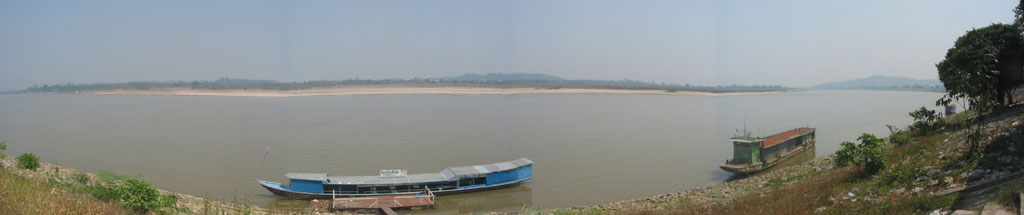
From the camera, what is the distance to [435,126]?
954 inches

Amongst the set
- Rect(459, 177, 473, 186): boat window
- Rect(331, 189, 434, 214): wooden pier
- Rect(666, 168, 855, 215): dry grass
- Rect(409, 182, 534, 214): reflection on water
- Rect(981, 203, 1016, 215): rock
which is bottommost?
Rect(409, 182, 534, 214): reflection on water

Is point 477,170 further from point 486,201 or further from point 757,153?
point 757,153

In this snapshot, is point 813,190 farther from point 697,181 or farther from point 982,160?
point 697,181

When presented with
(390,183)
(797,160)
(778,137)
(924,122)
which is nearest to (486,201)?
(390,183)

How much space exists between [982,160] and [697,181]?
285 inches

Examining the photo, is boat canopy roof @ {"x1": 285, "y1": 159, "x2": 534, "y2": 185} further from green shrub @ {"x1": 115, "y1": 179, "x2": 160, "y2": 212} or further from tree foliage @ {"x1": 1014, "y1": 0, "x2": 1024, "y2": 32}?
tree foliage @ {"x1": 1014, "y1": 0, "x2": 1024, "y2": 32}

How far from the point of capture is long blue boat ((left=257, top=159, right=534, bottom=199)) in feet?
35.9

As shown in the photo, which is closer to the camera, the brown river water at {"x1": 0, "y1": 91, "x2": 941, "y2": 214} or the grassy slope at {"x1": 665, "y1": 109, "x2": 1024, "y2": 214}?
the grassy slope at {"x1": 665, "y1": 109, "x2": 1024, "y2": 214}

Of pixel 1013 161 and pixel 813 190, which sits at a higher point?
pixel 1013 161

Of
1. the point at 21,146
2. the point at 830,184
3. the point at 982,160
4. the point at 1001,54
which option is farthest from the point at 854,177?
the point at 21,146

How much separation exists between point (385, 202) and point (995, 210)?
897 centimetres

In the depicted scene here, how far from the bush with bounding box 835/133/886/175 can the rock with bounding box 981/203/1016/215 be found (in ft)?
13.3

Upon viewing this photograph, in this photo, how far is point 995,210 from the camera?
12.6 feet

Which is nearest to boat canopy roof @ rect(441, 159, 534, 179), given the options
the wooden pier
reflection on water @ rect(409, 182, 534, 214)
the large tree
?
reflection on water @ rect(409, 182, 534, 214)
